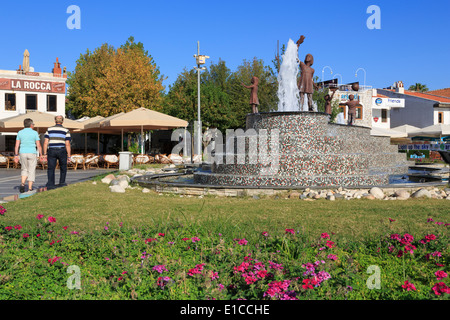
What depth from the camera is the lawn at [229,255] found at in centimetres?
322

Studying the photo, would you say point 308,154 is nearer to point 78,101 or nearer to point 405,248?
point 405,248

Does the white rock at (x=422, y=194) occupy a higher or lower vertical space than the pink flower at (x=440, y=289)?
higher

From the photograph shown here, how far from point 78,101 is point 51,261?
1672 inches

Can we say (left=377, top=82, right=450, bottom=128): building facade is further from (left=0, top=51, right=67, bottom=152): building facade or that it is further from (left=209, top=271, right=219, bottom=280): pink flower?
(left=209, top=271, right=219, bottom=280): pink flower

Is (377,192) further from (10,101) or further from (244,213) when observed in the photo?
(10,101)

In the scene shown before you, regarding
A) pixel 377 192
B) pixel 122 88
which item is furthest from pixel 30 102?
pixel 377 192

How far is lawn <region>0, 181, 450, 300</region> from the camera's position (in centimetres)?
322

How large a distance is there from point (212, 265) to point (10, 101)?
38493 mm

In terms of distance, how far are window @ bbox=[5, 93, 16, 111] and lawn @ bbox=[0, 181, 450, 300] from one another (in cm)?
3426

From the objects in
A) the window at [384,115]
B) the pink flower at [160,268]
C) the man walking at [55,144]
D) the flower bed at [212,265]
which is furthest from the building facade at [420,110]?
the pink flower at [160,268]

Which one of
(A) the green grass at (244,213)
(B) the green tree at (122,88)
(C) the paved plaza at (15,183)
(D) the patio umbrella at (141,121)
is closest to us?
(A) the green grass at (244,213)

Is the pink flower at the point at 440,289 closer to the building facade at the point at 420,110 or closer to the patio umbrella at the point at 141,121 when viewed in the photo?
the patio umbrella at the point at 141,121

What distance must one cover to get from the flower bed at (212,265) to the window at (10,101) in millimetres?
35831

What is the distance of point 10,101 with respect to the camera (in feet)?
120
